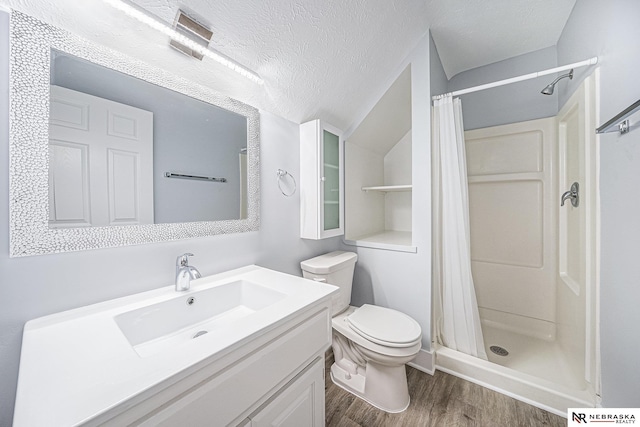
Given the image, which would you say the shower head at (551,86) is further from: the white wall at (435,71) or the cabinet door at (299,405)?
the cabinet door at (299,405)

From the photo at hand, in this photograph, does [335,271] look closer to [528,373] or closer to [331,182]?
[331,182]

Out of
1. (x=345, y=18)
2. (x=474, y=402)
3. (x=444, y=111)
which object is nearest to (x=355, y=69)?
(x=345, y=18)

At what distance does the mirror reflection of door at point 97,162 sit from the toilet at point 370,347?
39.2 inches

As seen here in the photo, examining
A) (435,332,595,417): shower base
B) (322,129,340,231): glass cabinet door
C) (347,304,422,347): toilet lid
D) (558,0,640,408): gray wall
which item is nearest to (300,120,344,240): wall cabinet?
(322,129,340,231): glass cabinet door

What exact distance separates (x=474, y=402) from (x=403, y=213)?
5.07ft

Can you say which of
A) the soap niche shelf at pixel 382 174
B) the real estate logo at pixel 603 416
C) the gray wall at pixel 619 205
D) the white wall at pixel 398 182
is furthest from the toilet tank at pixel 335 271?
the gray wall at pixel 619 205

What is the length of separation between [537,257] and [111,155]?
2834mm

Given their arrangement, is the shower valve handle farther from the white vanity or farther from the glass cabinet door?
the white vanity

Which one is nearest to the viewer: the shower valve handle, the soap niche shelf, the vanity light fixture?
the vanity light fixture

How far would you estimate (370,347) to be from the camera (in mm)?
1309

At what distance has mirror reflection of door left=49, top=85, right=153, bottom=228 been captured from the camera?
783mm

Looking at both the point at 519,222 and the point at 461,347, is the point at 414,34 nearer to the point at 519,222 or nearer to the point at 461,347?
the point at 519,222

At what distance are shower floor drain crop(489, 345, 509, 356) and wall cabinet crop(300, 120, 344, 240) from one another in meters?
1.55

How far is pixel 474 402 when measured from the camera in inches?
54.3
